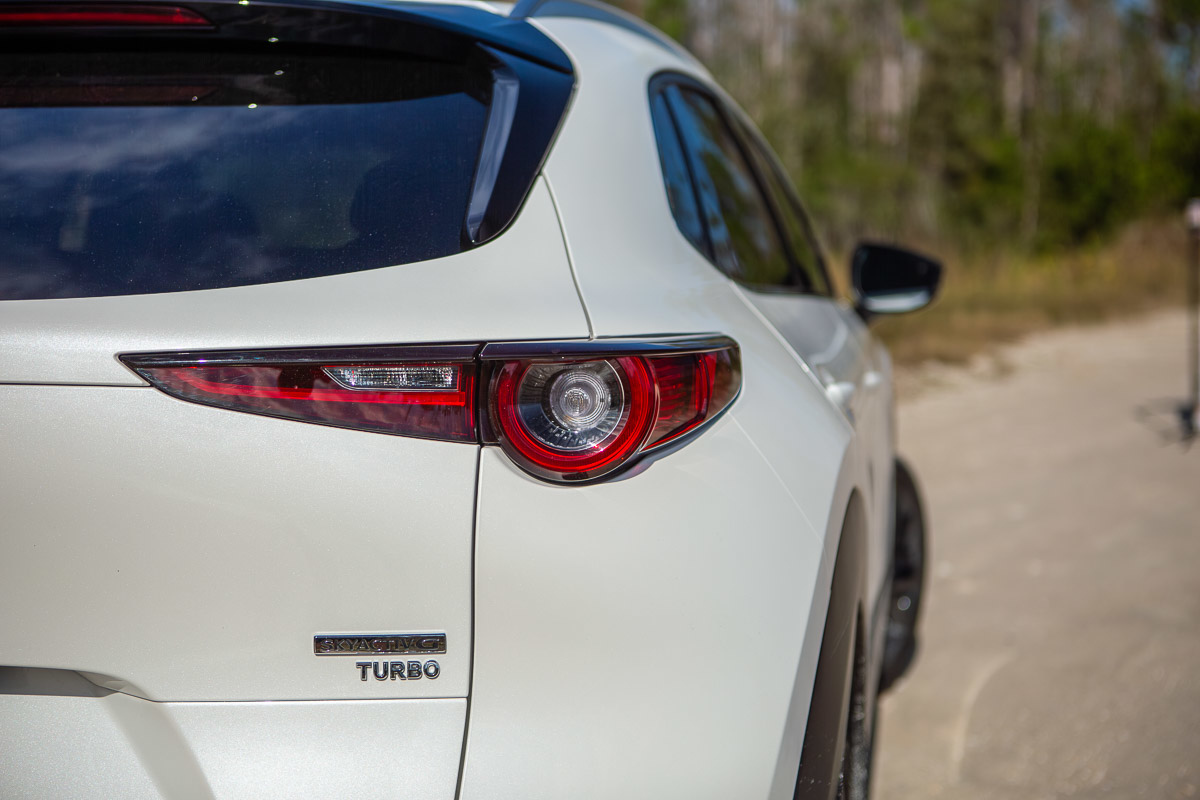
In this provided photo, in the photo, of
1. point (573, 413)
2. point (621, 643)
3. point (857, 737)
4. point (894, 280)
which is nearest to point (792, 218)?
point (894, 280)

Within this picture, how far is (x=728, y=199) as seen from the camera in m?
2.21

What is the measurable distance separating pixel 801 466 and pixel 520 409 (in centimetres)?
43

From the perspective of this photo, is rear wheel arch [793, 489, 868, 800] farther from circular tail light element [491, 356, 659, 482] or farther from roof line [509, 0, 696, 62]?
roof line [509, 0, 696, 62]

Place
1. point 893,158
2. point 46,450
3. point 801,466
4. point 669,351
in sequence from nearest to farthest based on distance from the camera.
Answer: point 46,450 → point 669,351 → point 801,466 → point 893,158

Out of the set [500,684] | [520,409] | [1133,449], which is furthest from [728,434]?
[1133,449]

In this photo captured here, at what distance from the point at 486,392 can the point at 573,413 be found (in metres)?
0.11

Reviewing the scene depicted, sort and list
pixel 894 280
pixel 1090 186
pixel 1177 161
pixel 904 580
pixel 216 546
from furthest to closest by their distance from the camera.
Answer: pixel 1090 186
pixel 1177 161
pixel 904 580
pixel 894 280
pixel 216 546

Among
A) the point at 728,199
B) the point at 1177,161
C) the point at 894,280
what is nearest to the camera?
the point at 728,199

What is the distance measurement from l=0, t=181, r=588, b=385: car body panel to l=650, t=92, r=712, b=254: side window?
0.41m

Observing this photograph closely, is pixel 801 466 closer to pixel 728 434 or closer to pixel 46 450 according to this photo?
pixel 728 434

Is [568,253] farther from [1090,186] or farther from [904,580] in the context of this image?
[1090,186]

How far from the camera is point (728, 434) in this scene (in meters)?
1.32

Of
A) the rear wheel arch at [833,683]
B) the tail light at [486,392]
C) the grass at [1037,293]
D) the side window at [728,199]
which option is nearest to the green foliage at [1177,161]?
the grass at [1037,293]

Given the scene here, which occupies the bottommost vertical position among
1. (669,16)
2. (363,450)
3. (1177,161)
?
(1177,161)
